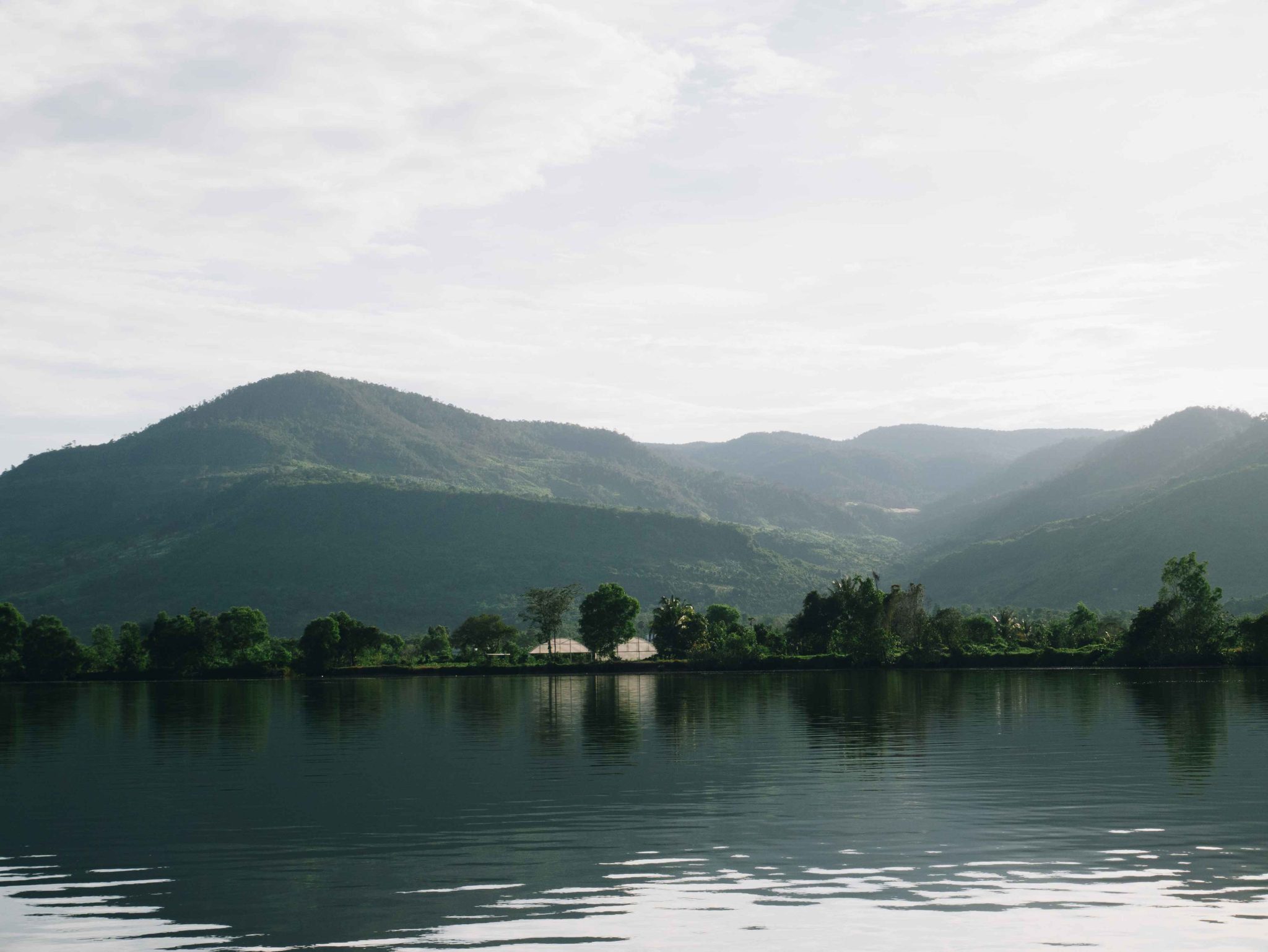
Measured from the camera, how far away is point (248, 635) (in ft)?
471

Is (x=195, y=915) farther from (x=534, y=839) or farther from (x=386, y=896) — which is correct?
(x=534, y=839)

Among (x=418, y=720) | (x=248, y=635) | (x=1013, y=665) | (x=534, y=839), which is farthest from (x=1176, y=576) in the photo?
(x=534, y=839)

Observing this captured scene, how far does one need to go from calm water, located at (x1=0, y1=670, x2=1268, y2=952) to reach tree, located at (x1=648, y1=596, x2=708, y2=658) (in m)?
97.9

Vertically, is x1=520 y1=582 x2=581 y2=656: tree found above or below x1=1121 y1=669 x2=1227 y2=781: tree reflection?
above

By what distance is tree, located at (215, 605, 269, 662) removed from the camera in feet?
469

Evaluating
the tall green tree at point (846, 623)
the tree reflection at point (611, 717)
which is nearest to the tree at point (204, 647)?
the tree reflection at point (611, 717)

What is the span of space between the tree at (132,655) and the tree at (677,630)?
6514cm

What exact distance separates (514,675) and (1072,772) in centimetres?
11272

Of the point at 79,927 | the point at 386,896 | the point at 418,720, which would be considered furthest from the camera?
the point at 418,720

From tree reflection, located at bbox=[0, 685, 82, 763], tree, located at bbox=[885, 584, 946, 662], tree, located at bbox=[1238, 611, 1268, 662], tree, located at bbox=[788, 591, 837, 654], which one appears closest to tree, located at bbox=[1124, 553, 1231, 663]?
tree, located at bbox=[1238, 611, 1268, 662]

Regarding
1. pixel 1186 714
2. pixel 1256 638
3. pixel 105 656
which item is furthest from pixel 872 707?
pixel 105 656

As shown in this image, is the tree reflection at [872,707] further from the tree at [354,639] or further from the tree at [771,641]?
the tree at [354,639]

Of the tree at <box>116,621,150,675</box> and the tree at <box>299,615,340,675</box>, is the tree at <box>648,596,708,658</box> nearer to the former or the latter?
the tree at <box>299,615,340,675</box>

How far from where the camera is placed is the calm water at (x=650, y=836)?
17219 millimetres
